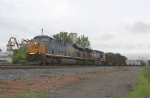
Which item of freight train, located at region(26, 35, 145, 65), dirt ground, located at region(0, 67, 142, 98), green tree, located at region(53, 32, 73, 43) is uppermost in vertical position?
green tree, located at region(53, 32, 73, 43)

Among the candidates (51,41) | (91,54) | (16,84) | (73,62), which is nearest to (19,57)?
(91,54)

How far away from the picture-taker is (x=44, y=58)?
77.9 feet

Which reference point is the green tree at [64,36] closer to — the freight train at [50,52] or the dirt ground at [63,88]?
the freight train at [50,52]

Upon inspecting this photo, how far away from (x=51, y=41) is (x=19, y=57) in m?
41.7

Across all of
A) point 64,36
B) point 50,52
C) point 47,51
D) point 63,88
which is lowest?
point 63,88

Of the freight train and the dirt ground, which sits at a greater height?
the freight train

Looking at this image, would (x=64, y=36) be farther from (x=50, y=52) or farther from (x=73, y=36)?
(x=50, y=52)

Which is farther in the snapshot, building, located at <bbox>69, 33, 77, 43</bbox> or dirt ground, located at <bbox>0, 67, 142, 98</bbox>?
building, located at <bbox>69, 33, 77, 43</bbox>

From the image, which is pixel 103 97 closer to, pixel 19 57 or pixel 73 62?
pixel 73 62

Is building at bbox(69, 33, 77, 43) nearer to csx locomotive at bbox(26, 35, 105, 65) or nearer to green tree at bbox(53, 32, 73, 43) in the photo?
green tree at bbox(53, 32, 73, 43)

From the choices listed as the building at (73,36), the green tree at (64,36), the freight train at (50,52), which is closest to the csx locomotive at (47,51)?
the freight train at (50,52)

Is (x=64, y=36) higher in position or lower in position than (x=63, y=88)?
higher

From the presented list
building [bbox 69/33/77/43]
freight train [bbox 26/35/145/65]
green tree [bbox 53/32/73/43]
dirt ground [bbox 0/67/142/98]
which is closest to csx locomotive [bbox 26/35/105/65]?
freight train [bbox 26/35/145/65]

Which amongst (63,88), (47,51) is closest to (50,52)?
(47,51)
